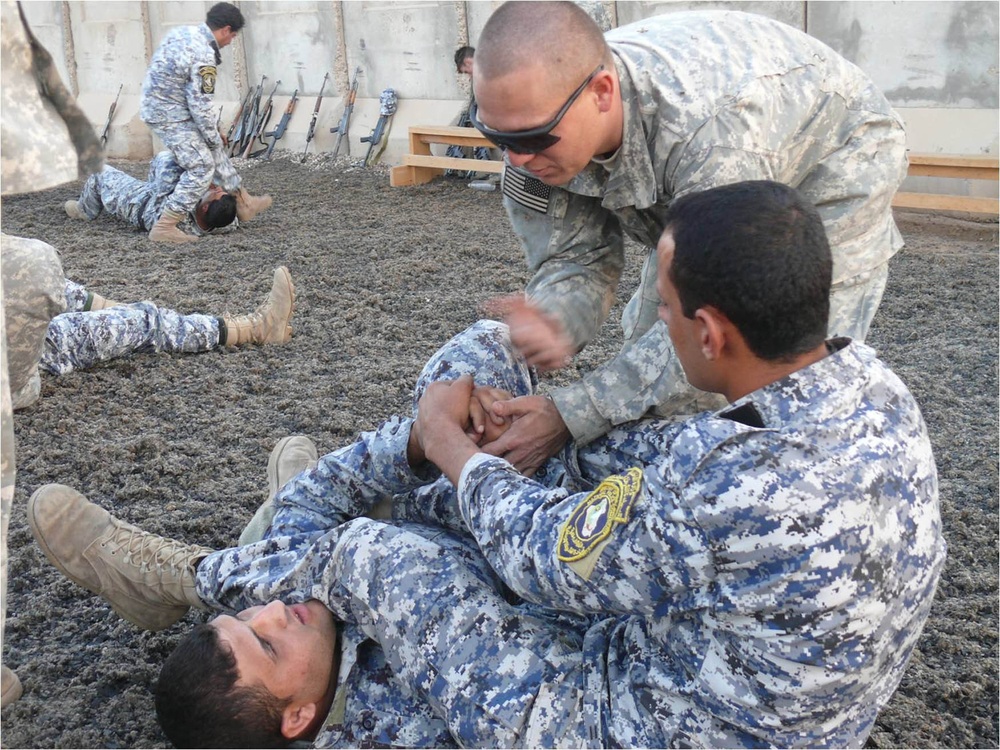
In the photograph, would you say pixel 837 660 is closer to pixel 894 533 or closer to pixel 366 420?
pixel 894 533

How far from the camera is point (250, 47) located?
12531 mm

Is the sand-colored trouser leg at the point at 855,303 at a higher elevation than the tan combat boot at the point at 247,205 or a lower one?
higher

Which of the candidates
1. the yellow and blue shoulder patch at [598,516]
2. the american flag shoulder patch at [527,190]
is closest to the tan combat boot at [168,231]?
the american flag shoulder patch at [527,190]

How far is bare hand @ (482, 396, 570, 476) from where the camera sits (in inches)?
88.7

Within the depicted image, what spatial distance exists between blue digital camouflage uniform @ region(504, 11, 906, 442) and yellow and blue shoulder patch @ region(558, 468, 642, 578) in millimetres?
678

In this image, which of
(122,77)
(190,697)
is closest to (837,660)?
(190,697)

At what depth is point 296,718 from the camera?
6.13ft

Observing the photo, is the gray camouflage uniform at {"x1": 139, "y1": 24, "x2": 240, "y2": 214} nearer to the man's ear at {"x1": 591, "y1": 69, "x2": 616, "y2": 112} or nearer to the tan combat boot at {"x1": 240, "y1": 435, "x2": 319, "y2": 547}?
the tan combat boot at {"x1": 240, "y1": 435, "x2": 319, "y2": 547}

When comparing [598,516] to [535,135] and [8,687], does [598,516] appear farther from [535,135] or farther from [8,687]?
[8,687]

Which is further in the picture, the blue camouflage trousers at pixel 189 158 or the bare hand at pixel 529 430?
the blue camouflage trousers at pixel 189 158

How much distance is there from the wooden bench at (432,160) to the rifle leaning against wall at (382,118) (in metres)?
1.13

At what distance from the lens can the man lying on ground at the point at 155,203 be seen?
7.03 metres

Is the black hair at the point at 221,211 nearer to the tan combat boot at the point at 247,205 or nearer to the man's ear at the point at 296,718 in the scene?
the tan combat boot at the point at 247,205

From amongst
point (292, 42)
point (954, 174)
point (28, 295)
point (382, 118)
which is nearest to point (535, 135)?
point (28, 295)
